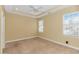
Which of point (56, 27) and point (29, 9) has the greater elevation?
point (29, 9)

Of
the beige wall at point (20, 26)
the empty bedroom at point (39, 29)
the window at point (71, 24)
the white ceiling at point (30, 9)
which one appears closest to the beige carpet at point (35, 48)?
the empty bedroom at point (39, 29)

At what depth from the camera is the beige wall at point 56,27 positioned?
1.94 m

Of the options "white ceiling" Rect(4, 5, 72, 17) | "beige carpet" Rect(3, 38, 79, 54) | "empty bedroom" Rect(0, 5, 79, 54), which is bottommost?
"beige carpet" Rect(3, 38, 79, 54)

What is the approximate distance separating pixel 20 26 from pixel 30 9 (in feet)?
1.34

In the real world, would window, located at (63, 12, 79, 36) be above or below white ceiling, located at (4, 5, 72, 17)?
below

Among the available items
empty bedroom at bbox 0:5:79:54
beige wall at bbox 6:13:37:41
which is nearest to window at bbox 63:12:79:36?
empty bedroom at bbox 0:5:79:54

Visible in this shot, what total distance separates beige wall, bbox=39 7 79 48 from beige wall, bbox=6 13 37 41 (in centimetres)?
23

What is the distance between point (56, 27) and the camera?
203 cm

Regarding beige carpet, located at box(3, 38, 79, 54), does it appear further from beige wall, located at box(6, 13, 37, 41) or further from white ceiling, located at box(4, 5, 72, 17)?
white ceiling, located at box(4, 5, 72, 17)

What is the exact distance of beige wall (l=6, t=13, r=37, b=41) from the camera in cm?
193

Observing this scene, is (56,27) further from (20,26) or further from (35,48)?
(20,26)

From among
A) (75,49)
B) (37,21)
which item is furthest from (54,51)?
(37,21)

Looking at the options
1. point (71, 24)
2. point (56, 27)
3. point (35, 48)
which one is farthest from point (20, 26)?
point (71, 24)
